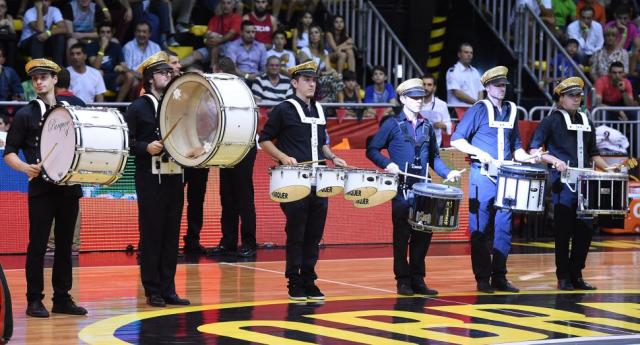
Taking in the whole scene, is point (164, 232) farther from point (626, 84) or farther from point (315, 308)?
point (626, 84)

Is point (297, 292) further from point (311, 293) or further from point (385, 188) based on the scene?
point (385, 188)

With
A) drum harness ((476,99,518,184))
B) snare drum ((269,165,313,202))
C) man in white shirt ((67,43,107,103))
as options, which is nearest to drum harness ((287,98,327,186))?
snare drum ((269,165,313,202))

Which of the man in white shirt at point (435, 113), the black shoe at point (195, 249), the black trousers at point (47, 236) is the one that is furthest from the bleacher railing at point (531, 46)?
the black trousers at point (47, 236)

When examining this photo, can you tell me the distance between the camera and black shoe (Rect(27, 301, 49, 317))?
1101cm

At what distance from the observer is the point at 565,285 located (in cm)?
1353

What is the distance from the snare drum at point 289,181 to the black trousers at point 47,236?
1714 mm

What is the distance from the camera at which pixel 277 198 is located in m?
11.7

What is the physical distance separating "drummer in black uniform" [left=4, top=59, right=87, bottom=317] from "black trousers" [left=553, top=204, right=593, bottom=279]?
16.5 feet

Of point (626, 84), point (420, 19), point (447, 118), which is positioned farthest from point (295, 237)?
point (420, 19)

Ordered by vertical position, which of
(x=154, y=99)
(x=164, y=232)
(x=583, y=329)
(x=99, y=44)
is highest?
(x=99, y=44)

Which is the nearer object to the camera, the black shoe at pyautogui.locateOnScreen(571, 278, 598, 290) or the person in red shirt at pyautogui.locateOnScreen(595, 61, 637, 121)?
the black shoe at pyautogui.locateOnScreen(571, 278, 598, 290)

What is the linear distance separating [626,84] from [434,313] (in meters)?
11.3

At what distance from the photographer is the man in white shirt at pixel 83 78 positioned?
17.9m

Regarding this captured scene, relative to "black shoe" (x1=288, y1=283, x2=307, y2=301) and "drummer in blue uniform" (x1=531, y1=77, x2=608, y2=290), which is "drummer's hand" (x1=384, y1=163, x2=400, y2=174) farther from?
"drummer in blue uniform" (x1=531, y1=77, x2=608, y2=290)
